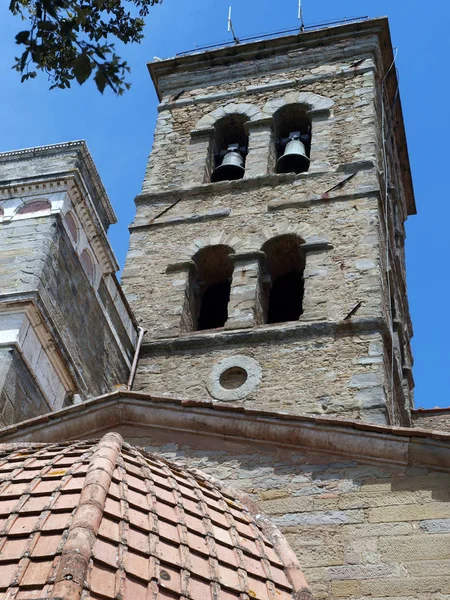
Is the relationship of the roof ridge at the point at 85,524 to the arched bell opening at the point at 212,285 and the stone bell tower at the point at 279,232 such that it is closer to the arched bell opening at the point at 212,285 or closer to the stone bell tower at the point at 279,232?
the stone bell tower at the point at 279,232

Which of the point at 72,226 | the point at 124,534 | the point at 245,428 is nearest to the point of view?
the point at 124,534

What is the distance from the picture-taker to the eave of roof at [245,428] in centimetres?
640

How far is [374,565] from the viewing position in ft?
18.9

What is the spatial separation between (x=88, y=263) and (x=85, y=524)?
5550 millimetres

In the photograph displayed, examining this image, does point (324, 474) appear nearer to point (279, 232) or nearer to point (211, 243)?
point (279, 232)

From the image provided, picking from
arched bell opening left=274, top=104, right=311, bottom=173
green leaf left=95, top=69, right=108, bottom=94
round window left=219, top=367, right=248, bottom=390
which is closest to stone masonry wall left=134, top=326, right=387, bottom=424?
Result: round window left=219, top=367, right=248, bottom=390

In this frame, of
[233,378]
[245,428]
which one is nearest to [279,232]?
[233,378]

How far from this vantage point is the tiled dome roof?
457cm

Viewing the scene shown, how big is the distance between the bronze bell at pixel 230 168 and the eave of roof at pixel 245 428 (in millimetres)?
8816

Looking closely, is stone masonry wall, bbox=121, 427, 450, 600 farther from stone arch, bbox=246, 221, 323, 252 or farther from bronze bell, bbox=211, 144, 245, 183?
bronze bell, bbox=211, 144, 245, 183

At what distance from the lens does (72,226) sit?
9680 mm

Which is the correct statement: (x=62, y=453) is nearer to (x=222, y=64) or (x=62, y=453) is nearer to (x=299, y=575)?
(x=299, y=575)

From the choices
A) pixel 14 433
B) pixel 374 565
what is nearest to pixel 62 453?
pixel 14 433

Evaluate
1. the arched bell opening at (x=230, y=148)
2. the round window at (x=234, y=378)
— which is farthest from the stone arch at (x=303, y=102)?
the round window at (x=234, y=378)
